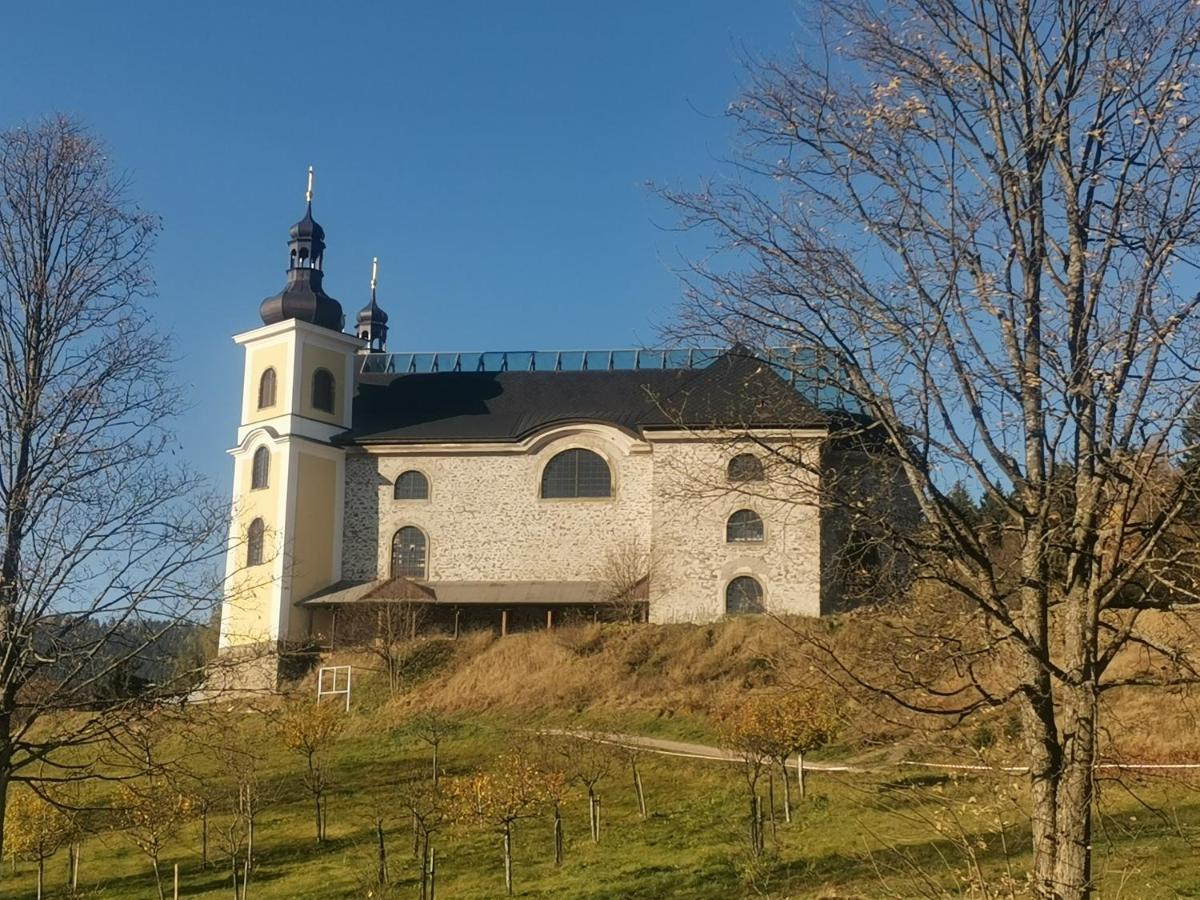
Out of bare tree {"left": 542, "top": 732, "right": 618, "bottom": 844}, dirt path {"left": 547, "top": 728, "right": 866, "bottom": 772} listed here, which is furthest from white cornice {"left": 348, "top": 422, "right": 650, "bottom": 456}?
bare tree {"left": 542, "top": 732, "right": 618, "bottom": 844}

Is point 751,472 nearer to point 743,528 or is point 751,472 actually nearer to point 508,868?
point 508,868

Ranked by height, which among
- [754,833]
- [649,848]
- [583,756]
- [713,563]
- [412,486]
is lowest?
[649,848]

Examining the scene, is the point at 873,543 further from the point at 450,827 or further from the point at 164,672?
the point at 450,827

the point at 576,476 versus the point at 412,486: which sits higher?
the point at 576,476

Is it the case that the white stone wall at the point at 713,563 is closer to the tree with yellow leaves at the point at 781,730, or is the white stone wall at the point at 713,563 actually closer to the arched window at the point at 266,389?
the arched window at the point at 266,389

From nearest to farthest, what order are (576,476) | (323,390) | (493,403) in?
(576,476) < (323,390) < (493,403)

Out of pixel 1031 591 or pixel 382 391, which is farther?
pixel 382 391

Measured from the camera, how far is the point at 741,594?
3078cm

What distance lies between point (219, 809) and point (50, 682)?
12851mm

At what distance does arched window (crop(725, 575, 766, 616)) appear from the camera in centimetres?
3064

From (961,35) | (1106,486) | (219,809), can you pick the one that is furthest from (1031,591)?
(219,809)

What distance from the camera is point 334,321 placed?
35938 millimetres

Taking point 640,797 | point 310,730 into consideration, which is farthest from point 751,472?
point 310,730

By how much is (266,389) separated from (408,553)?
236 inches
